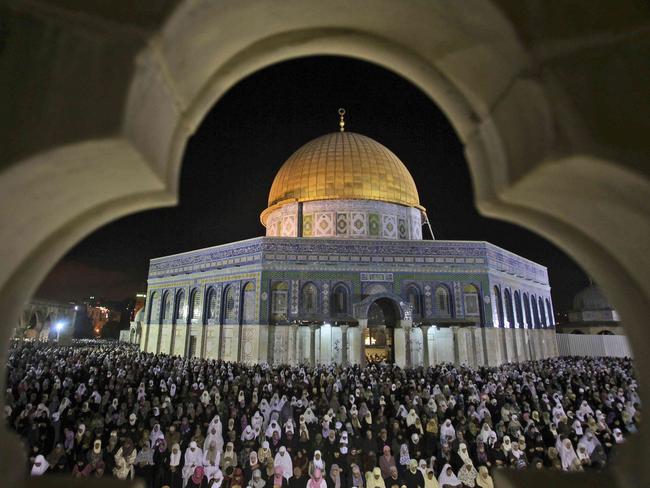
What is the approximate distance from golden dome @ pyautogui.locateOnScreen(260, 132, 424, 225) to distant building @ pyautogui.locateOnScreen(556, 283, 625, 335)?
2155cm

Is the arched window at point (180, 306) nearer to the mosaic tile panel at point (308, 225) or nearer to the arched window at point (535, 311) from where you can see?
the mosaic tile panel at point (308, 225)

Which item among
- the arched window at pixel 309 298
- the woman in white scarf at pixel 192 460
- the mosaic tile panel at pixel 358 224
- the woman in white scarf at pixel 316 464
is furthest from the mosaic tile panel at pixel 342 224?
the woman in white scarf at pixel 192 460

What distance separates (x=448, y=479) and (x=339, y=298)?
46.0ft

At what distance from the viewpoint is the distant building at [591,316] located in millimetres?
34500

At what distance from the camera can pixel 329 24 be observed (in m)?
1.79

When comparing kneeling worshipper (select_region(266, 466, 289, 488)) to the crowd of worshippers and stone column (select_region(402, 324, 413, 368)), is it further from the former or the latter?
stone column (select_region(402, 324, 413, 368))

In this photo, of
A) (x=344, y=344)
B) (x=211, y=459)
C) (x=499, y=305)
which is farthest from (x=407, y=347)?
(x=211, y=459)

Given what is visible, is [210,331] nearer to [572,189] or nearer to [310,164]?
[310,164]

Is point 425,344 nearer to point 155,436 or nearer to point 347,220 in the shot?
point 347,220

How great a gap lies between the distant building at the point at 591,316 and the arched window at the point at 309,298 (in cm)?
2865

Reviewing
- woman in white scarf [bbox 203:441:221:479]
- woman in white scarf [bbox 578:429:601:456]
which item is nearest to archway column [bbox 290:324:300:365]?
woman in white scarf [bbox 203:441:221:479]

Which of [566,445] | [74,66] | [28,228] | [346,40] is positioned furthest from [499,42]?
[566,445]

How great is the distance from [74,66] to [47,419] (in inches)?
357

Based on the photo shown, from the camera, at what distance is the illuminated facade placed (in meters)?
19.5
